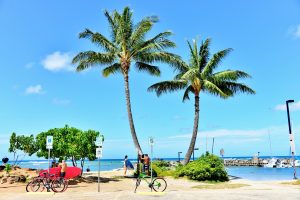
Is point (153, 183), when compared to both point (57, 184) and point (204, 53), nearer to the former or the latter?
point (57, 184)

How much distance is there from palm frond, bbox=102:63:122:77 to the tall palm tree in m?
1.15

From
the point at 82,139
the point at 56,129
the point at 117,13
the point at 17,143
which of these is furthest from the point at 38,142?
the point at 117,13

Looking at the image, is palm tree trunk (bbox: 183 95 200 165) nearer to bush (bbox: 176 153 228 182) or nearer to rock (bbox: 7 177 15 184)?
bush (bbox: 176 153 228 182)

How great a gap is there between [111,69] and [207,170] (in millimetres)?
13792

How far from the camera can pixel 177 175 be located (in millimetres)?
31234

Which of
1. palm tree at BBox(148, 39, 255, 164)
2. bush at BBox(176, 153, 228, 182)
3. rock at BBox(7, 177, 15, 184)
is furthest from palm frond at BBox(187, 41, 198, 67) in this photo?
rock at BBox(7, 177, 15, 184)

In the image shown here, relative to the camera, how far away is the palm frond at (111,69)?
36763mm

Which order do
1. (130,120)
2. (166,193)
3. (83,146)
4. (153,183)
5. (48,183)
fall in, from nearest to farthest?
1. (166,193)
2. (153,183)
3. (48,183)
4. (83,146)
5. (130,120)

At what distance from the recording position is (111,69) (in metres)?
37.0

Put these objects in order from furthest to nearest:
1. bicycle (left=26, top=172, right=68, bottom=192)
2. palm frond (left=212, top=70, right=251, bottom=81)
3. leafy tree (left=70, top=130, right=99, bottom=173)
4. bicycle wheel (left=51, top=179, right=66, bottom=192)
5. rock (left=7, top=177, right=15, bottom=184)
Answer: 1. palm frond (left=212, top=70, right=251, bottom=81)
2. leafy tree (left=70, top=130, right=99, bottom=173)
3. rock (left=7, top=177, right=15, bottom=184)
4. bicycle wheel (left=51, top=179, right=66, bottom=192)
5. bicycle (left=26, top=172, right=68, bottom=192)

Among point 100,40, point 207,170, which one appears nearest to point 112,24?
point 100,40

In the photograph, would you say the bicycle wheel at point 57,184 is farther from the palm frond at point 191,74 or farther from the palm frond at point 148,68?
the palm frond at point 148,68

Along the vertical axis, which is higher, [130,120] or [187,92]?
[187,92]

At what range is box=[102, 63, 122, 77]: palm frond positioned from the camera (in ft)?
121
